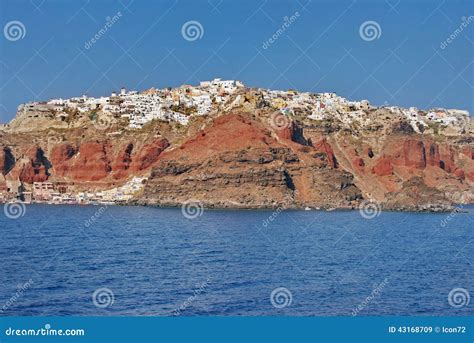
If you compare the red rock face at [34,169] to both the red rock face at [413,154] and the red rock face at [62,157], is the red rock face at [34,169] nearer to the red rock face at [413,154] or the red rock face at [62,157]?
the red rock face at [62,157]

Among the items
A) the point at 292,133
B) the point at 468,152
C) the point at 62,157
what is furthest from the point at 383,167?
the point at 62,157

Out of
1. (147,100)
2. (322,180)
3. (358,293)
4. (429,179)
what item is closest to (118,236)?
(358,293)

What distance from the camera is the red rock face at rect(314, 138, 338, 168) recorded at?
92.6 m

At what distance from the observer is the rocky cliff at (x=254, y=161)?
81800mm

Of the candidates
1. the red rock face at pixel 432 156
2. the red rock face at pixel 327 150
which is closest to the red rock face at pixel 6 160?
the red rock face at pixel 327 150

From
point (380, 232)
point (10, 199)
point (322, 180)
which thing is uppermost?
point (10, 199)

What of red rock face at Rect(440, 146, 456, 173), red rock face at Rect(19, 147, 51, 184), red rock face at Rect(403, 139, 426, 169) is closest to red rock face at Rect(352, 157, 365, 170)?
red rock face at Rect(403, 139, 426, 169)

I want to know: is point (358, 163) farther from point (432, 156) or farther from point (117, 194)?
point (117, 194)

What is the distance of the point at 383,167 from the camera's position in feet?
312

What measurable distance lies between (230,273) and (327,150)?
2747 inches

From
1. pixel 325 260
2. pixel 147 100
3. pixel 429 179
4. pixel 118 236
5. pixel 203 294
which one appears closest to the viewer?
pixel 203 294

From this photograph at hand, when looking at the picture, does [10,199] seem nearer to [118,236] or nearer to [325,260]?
[118,236]

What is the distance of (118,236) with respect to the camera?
42.3 metres

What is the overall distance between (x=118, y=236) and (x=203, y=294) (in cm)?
2143
